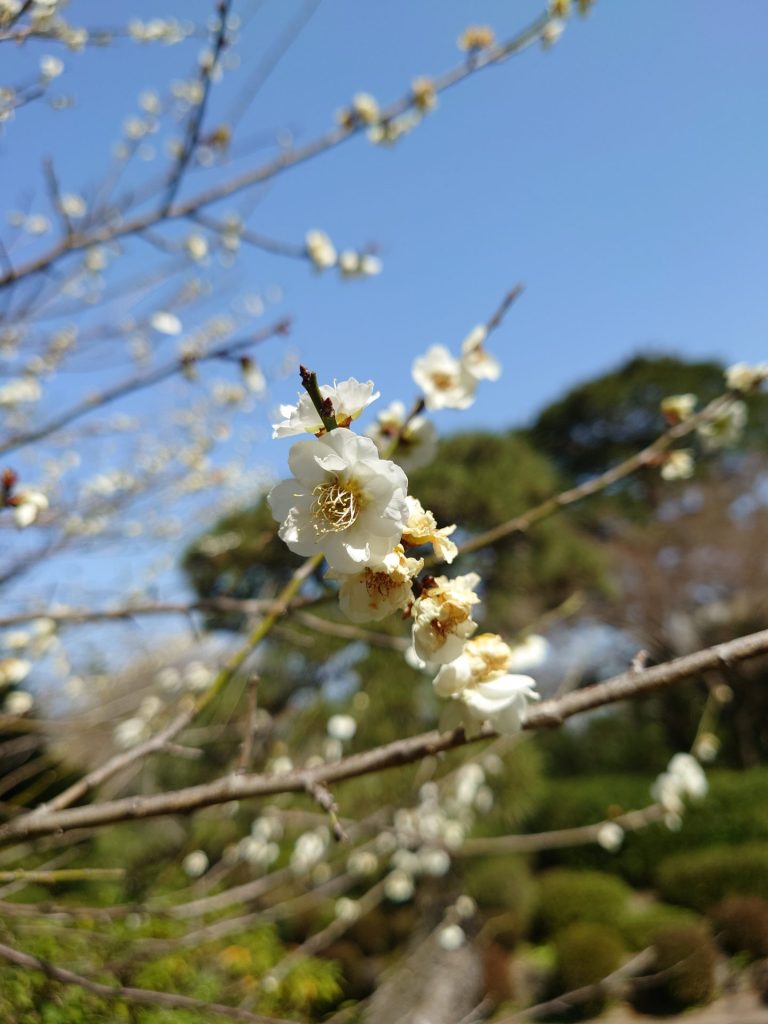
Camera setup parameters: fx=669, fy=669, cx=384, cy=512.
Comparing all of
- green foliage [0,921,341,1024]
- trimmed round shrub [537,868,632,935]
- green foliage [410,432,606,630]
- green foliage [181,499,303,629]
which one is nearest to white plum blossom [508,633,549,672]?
green foliage [0,921,341,1024]

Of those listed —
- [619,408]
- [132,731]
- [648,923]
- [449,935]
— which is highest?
[619,408]

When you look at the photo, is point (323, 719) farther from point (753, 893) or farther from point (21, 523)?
point (753, 893)

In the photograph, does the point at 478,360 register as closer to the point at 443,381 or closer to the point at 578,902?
the point at 443,381

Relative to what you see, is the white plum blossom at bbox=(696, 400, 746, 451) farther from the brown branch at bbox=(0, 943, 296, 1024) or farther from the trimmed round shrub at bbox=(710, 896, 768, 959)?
the trimmed round shrub at bbox=(710, 896, 768, 959)

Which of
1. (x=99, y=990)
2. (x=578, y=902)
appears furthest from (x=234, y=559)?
(x=578, y=902)

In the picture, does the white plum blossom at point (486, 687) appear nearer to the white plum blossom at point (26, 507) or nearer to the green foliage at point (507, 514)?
the white plum blossom at point (26, 507)

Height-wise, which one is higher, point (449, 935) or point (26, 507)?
point (26, 507)

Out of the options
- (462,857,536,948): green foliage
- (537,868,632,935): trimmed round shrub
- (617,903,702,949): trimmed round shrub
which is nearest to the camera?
(617,903,702,949): trimmed round shrub
